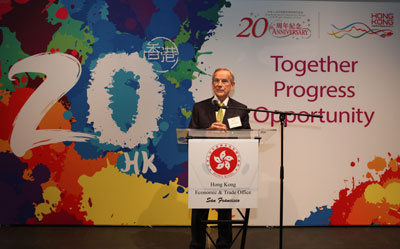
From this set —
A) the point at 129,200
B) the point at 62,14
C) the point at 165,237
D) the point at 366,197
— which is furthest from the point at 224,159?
the point at 62,14

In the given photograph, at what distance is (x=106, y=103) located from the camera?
14.1ft

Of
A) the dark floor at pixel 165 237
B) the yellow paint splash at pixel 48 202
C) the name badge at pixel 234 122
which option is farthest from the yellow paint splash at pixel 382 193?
the yellow paint splash at pixel 48 202

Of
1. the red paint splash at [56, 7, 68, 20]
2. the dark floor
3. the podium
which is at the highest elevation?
the red paint splash at [56, 7, 68, 20]

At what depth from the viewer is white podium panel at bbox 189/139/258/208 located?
2764 mm

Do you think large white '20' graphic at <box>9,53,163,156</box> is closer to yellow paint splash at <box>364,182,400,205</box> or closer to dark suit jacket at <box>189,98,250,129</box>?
dark suit jacket at <box>189,98,250,129</box>

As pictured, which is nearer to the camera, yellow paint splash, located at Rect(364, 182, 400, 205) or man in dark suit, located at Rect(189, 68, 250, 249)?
man in dark suit, located at Rect(189, 68, 250, 249)

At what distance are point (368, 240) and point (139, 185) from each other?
268 cm

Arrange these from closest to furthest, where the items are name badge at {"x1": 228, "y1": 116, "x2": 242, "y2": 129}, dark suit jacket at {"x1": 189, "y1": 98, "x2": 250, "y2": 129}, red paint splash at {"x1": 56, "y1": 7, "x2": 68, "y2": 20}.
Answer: name badge at {"x1": 228, "y1": 116, "x2": 242, "y2": 129} → dark suit jacket at {"x1": 189, "y1": 98, "x2": 250, "y2": 129} → red paint splash at {"x1": 56, "y1": 7, "x2": 68, "y2": 20}

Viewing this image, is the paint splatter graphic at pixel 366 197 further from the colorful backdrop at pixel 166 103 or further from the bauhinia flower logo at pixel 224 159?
the bauhinia flower logo at pixel 224 159

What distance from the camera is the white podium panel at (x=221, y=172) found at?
2764mm

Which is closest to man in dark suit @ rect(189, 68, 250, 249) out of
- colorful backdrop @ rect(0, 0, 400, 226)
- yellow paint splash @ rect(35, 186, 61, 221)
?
colorful backdrop @ rect(0, 0, 400, 226)

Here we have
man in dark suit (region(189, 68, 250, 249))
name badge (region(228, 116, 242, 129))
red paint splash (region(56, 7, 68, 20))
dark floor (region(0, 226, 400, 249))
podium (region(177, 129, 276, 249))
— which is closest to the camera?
podium (region(177, 129, 276, 249))

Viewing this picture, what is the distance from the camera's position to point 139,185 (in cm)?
429

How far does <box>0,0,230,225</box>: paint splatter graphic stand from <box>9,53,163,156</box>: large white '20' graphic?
12 mm
